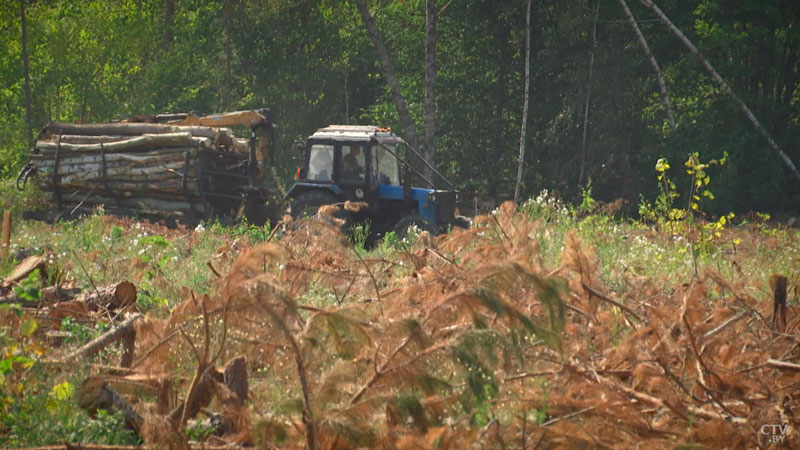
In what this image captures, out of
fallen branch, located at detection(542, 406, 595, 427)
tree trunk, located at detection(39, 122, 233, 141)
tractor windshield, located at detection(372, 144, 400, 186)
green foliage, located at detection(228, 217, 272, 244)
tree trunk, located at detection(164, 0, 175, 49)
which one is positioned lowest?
green foliage, located at detection(228, 217, 272, 244)

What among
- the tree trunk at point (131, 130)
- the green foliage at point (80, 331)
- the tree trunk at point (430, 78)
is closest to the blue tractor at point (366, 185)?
the tree trunk at point (131, 130)

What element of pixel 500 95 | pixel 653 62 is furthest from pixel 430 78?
pixel 653 62

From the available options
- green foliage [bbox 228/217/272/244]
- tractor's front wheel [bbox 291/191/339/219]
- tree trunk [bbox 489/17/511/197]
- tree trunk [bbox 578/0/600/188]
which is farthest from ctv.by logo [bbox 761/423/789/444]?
tree trunk [bbox 489/17/511/197]

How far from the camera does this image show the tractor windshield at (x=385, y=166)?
15.3m

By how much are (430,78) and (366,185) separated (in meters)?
9.05

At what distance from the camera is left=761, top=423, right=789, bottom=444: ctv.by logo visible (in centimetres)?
432

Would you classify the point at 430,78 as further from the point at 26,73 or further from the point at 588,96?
the point at 26,73

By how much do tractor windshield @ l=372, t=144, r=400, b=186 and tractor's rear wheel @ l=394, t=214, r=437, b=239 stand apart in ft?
3.46

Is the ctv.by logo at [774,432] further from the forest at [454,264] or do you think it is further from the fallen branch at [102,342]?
the fallen branch at [102,342]

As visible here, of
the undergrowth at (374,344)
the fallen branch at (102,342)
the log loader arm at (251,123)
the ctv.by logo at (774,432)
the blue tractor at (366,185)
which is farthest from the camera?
the log loader arm at (251,123)

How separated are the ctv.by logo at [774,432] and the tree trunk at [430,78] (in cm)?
1794

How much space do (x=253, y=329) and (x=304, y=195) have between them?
33.4 ft

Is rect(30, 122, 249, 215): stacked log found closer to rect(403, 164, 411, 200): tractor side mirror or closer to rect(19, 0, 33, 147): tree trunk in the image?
rect(403, 164, 411, 200): tractor side mirror

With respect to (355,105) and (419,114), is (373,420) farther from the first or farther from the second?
(355,105)
